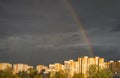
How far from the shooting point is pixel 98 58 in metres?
127

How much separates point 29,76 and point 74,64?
44.2 meters

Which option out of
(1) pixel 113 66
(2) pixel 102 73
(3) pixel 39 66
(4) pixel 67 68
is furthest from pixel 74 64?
(2) pixel 102 73

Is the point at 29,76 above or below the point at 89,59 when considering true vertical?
below

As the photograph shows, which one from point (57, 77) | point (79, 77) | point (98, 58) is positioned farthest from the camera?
point (98, 58)

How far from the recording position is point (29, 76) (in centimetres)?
8219

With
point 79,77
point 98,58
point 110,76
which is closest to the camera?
point 79,77

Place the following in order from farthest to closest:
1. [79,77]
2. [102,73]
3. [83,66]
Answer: [83,66] < [102,73] < [79,77]

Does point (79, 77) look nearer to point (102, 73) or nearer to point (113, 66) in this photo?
point (102, 73)

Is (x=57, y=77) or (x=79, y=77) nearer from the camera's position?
(x=79, y=77)

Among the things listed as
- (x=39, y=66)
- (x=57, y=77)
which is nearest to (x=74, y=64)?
(x=39, y=66)

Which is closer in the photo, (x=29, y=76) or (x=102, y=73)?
(x=102, y=73)

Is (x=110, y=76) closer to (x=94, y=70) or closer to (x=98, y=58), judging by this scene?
(x=94, y=70)

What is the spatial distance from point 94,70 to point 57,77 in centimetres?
2019

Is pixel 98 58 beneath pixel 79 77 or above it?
above
